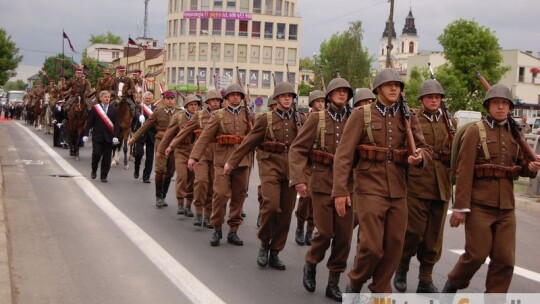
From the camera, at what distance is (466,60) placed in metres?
53.7

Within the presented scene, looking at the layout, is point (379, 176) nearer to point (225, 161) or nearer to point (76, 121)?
point (225, 161)

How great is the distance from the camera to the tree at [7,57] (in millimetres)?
93312

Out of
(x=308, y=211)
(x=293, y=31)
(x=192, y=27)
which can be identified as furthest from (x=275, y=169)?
(x=293, y=31)

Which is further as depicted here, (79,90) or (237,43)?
(237,43)

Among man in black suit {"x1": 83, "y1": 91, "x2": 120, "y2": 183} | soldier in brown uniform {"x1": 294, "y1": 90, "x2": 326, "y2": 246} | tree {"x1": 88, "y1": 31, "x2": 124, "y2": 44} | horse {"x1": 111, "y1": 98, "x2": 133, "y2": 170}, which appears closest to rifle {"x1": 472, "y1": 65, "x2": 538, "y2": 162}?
soldier in brown uniform {"x1": 294, "y1": 90, "x2": 326, "y2": 246}

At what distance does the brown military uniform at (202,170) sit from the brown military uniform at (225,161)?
34cm

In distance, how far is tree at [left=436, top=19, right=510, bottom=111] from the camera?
52.7 metres

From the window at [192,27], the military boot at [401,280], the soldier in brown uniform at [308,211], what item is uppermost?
the window at [192,27]

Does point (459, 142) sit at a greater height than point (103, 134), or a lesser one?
greater

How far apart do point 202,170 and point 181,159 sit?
1662 mm

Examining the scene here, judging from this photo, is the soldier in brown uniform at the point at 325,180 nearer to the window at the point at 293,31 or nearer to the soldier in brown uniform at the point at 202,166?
the soldier in brown uniform at the point at 202,166

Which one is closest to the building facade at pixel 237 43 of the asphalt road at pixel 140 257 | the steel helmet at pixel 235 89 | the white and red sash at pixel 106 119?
the white and red sash at pixel 106 119

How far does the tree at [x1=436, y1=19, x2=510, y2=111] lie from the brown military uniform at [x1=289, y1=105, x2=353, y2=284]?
149ft

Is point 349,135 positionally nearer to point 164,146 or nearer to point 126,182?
point 164,146
